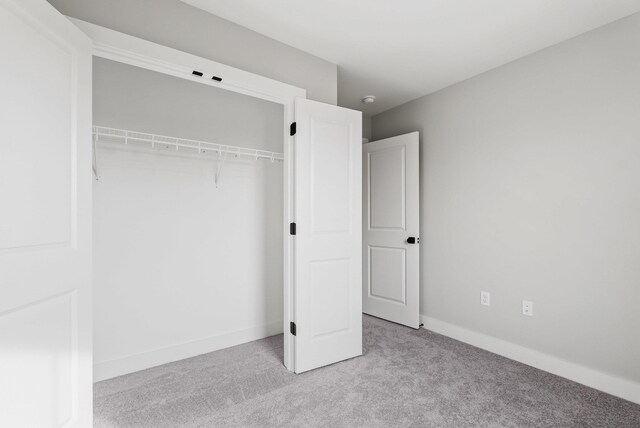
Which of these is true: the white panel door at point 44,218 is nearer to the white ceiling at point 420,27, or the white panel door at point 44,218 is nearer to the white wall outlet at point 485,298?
the white ceiling at point 420,27

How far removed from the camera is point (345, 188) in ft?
8.22

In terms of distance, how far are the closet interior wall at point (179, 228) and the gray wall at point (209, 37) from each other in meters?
0.63

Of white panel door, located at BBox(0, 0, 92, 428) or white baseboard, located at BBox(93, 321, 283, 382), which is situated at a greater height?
white panel door, located at BBox(0, 0, 92, 428)

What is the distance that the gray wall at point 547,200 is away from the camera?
2.06m

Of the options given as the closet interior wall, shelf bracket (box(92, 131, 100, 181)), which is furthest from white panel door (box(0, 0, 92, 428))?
the closet interior wall

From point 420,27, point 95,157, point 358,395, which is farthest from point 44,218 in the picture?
point 420,27

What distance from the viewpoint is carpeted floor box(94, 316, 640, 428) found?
176 cm

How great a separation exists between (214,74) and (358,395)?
230cm

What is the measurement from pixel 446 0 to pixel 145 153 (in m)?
2.35

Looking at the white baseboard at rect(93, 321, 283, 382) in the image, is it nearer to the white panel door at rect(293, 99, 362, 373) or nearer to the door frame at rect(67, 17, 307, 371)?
the door frame at rect(67, 17, 307, 371)

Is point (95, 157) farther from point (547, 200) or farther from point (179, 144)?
point (547, 200)

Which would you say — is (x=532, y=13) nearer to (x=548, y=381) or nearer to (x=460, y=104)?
(x=460, y=104)

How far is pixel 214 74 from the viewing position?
6.61 feet

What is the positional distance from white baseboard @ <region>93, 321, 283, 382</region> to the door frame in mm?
651
